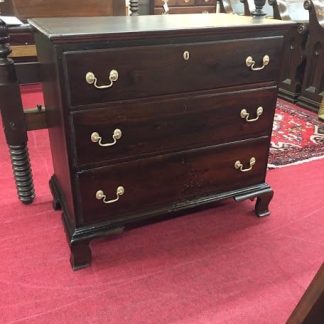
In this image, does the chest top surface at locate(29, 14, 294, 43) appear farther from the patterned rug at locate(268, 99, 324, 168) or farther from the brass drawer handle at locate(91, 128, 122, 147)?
the patterned rug at locate(268, 99, 324, 168)

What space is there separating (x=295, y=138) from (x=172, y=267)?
1.55 metres

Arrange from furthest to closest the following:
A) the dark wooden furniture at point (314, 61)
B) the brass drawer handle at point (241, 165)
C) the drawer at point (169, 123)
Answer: the dark wooden furniture at point (314, 61) → the brass drawer handle at point (241, 165) → the drawer at point (169, 123)

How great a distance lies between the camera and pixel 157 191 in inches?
57.3

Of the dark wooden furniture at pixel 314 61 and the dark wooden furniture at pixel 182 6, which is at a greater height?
the dark wooden furniture at pixel 182 6

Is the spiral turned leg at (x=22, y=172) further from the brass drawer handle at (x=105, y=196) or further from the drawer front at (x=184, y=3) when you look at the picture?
the drawer front at (x=184, y=3)

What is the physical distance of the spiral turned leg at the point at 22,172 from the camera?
169 centimetres

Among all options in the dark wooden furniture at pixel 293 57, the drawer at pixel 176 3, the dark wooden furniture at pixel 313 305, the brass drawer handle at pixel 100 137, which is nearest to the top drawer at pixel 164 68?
the brass drawer handle at pixel 100 137

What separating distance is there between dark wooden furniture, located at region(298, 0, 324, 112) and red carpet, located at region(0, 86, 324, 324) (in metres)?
1.49

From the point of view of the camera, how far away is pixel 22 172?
1744mm

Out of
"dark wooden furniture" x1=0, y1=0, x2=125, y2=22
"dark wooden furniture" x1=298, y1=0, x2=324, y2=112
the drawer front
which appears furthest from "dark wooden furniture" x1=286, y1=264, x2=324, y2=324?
the drawer front

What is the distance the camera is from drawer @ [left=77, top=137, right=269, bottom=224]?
1.33 m

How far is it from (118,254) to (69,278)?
0.22m

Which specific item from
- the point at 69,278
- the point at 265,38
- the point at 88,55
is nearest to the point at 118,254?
the point at 69,278

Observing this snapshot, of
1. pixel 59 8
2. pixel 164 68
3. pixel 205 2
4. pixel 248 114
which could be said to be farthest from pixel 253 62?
pixel 205 2
